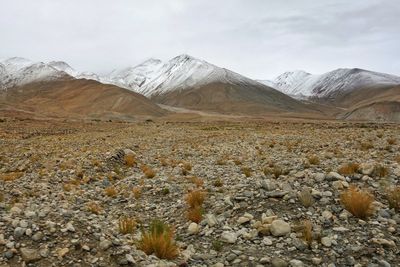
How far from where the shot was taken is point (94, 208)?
11.5 metres

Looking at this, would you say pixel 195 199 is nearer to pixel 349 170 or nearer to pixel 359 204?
pixel 359 204

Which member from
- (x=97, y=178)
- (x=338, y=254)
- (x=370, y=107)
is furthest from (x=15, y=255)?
(x=370, y=107)

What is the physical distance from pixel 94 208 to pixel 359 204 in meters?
7.07

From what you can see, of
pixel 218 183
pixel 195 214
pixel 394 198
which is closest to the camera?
pixel 394 198

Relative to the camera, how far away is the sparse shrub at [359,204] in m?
9.48

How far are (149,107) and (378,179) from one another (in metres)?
179

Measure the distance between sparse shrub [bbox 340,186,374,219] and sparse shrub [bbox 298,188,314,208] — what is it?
813 millimetres

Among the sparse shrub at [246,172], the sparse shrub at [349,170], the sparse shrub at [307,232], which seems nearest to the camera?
the sparse shrub at [307,232]

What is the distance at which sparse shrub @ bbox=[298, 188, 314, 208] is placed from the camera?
10.2 metres

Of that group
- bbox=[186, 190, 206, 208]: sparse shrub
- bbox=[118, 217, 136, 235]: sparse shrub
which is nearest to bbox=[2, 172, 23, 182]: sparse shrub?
bbox=[118, 217, 136, 235]: sparse shrub

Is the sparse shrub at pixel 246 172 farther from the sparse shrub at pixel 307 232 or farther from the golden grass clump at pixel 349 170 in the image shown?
the sparse shrub at pixel 307 232

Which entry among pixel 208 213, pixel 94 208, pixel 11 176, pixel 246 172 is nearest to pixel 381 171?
pixel 246 172

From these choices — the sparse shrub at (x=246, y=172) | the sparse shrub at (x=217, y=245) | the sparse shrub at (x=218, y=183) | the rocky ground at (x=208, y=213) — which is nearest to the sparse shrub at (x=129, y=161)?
the rocky ground at (x=208, y=213)

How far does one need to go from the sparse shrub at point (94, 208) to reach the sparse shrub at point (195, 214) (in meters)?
2.66
